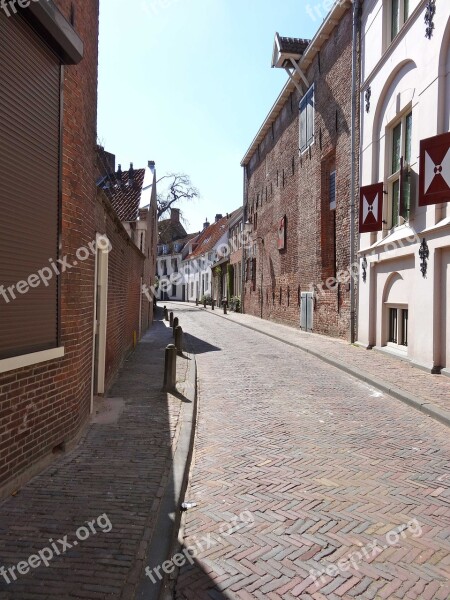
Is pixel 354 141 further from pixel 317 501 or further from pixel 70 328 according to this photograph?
pixel 317 501

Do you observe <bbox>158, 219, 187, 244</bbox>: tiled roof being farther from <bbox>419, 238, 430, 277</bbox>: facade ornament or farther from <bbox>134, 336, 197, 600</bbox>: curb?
<bbox>134, 336, 197, 600</bbox>: curb

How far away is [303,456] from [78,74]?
4.83m

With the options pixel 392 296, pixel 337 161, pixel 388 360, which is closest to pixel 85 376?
pixel 388 360

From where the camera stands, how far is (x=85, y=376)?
18.6 ft

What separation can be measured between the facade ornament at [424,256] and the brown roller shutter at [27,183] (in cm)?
775

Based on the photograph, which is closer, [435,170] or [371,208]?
[435,170]

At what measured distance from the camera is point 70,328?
192 inches

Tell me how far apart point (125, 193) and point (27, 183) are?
17.2 m

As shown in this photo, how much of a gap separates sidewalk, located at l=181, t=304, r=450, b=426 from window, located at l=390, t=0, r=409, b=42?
27.0 feet

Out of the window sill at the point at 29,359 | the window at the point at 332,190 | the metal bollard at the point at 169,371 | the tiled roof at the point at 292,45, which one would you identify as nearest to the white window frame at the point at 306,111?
the tiled roof at the point at 292,45

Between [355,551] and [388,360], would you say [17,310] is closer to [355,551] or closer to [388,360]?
[355,551]

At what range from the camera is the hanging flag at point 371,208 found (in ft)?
38.7

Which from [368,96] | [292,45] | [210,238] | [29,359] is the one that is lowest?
[29,359]

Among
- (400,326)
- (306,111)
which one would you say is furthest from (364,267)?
(306,111)
